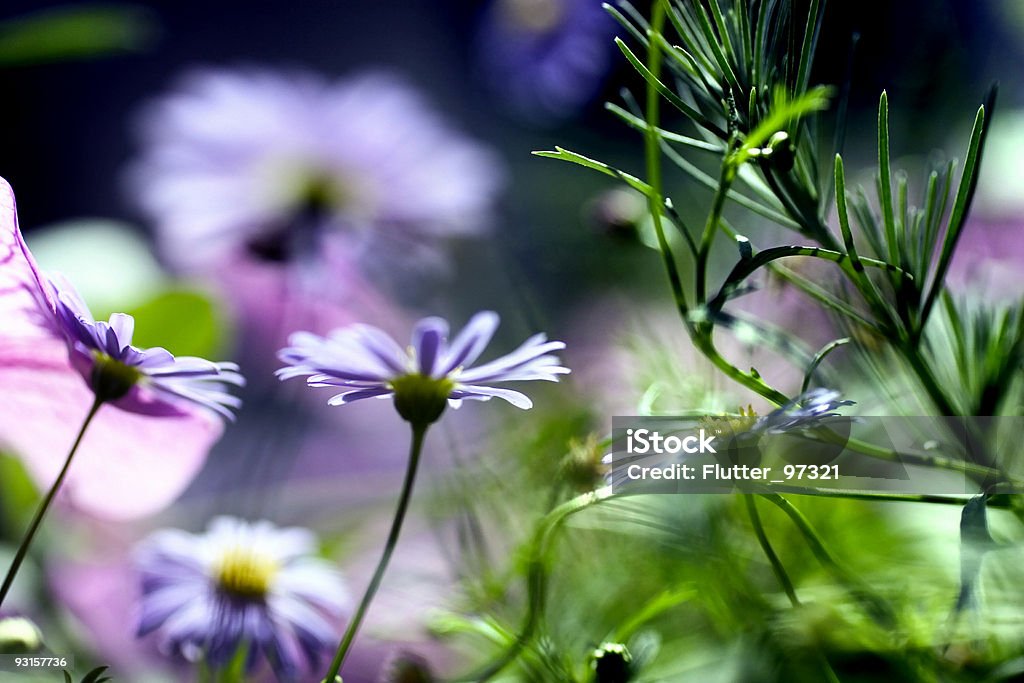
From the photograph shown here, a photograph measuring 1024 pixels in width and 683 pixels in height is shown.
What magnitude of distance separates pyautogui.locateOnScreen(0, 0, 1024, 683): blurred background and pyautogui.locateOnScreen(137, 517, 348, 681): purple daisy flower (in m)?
0.02

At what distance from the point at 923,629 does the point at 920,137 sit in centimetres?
15

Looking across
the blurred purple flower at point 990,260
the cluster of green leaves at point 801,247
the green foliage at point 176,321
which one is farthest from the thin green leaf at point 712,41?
the green foliage at point 176,321

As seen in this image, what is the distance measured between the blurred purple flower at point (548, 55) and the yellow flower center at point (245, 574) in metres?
0.22

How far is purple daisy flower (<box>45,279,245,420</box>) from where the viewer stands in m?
0.13

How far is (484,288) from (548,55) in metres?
0.15

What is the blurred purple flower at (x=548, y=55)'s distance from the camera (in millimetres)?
373

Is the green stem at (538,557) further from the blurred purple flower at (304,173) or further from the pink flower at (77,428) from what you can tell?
the blurred purple flower at (304,173)

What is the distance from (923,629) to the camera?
17cm

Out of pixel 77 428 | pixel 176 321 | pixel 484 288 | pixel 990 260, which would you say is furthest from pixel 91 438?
pixel 484 288

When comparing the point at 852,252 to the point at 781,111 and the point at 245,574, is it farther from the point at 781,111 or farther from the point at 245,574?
the point at 245,574

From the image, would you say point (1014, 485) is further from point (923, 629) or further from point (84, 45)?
point (84, 45)

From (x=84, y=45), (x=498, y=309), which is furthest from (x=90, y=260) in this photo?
(x=498, y=309)

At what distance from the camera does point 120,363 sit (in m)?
0.14

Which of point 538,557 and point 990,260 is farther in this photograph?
point 990,260
